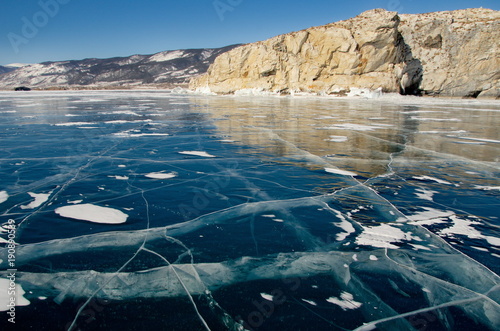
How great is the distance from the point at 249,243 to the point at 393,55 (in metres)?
34.8

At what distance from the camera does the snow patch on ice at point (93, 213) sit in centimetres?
274

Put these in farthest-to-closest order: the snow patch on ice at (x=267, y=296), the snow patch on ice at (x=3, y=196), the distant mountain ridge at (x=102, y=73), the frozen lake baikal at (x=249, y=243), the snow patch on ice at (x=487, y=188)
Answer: the distant mountain ridge at (x=102, y=73) < the snow patch on ice at (x=487, y=188) < the snow patch on ice at (x=3, y=196) < the snow patch on ice at (x=267, y=296) < the frozen lake baikal at (x=249, y=243)

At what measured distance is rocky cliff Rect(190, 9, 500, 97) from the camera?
27.6m

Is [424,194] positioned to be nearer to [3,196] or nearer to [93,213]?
[93,213]

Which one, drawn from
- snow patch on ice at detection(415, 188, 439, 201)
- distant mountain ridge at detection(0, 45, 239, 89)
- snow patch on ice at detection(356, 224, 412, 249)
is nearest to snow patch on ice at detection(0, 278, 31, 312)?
snow patch on ice at detection(356, 224, 412, 249)

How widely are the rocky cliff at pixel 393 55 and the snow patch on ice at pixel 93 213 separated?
32.0 m

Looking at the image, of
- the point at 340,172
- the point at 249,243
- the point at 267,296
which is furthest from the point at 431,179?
the point at 267,296

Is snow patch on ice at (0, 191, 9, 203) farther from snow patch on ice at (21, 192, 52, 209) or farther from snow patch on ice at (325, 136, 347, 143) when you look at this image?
snow patch on ice at (325, 136, 347, 143)

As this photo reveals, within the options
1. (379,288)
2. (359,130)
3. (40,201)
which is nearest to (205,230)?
(379,288)

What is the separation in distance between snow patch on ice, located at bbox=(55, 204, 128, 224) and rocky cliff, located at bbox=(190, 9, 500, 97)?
32.0 meters

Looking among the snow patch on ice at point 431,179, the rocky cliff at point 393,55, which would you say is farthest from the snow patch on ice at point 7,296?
the rocky cliff at point 393,55

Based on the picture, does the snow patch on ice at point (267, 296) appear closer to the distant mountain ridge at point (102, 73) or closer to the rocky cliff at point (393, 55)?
the rocky cliff at point (393, 55)

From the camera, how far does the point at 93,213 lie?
2881 mm

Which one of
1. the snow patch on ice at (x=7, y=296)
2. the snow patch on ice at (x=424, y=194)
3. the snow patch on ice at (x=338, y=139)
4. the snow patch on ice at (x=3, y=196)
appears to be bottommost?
the snow patch on ice at (x=7, y=296)
